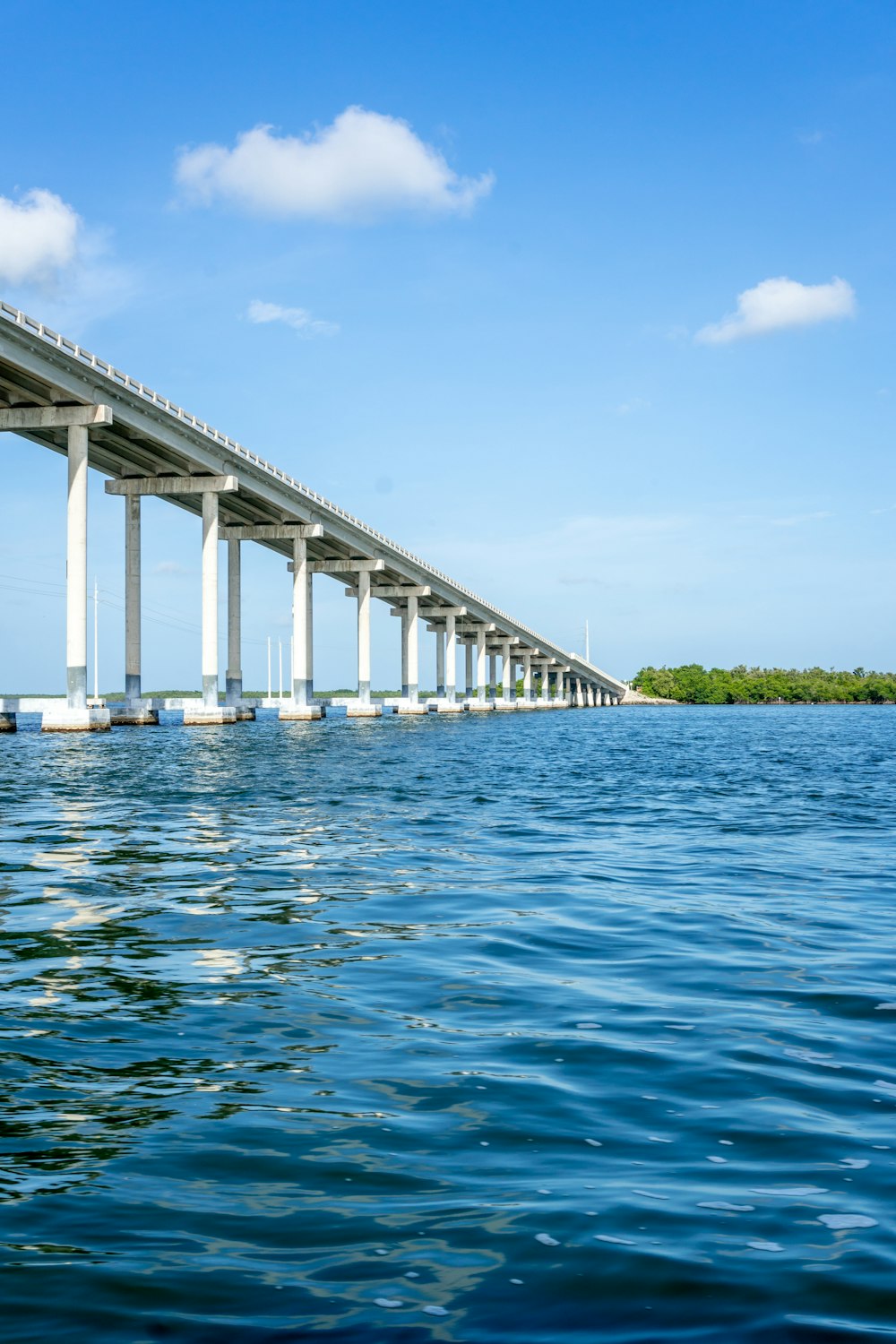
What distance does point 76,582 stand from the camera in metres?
56.2

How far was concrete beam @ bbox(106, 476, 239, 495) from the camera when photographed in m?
72.0

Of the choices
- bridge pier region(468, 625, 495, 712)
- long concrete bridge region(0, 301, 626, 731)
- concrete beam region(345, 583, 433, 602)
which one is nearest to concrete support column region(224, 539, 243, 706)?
long concrete bridge region(0, 301, 626, 731)

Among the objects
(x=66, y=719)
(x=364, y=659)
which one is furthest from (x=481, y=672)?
(x=66, y=719)

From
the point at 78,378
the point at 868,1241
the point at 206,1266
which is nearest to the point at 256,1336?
the point at 206,1266

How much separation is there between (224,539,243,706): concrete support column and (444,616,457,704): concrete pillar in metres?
41.5

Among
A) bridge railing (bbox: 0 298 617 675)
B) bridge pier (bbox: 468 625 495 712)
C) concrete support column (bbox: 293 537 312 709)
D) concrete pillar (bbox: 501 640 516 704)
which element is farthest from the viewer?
concrete pillar (bbox: 501 640 516 704)

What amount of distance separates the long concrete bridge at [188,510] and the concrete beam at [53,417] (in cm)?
6

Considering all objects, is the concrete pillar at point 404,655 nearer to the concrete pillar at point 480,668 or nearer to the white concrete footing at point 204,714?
the concrete pillar at point 480,668

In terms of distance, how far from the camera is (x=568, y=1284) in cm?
401

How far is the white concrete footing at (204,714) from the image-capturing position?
72.1 m

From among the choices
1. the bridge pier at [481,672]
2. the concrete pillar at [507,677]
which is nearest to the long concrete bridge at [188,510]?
the bridge pier at [481,672]

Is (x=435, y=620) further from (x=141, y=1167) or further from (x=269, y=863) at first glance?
(x=141, y=1167)

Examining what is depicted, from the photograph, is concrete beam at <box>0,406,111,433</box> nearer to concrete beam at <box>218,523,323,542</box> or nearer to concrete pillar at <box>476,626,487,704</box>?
concrete beam at <box>218,523,323,542</box>

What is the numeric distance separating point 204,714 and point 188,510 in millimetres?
19603
